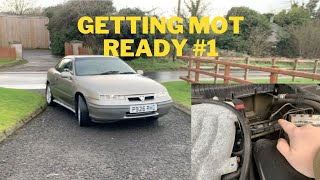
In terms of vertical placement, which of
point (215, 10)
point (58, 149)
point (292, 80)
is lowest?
point (58, 149)

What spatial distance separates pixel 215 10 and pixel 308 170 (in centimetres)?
A: 122

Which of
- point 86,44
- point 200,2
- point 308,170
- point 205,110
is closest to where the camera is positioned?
point 308,170

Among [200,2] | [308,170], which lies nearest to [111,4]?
[200,2]

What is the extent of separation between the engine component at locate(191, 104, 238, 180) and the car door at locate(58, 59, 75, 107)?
59.4 inches

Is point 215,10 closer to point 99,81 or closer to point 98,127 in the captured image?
point 99,81

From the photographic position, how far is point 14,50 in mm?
1809

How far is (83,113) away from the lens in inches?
76.9

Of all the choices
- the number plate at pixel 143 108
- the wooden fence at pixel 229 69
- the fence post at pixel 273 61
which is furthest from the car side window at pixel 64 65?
the fence post at pixel 273 61

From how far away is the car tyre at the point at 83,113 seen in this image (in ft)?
6.40

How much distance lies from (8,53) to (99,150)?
2.49 feet

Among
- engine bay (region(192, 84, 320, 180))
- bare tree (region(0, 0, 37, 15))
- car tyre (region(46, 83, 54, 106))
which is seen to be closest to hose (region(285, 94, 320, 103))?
engine bay (region(192, 84, 320, 180))

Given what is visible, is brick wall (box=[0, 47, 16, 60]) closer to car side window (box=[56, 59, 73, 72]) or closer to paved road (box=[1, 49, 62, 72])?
paved road (box=[1, 49, 62, 72])

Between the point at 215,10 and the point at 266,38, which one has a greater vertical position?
the point at 215,10

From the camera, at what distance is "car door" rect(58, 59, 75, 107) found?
2.05 m
